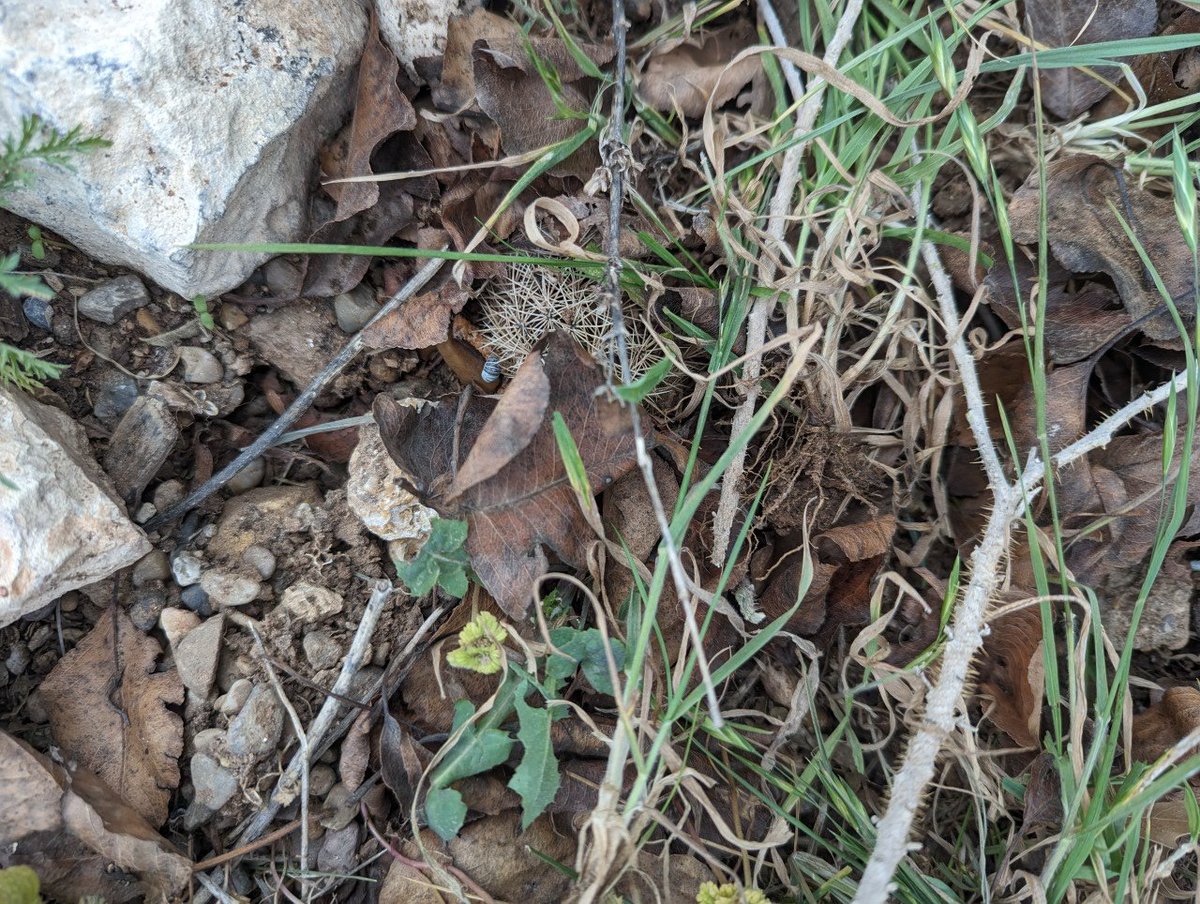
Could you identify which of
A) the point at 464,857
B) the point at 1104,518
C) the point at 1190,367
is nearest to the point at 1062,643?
the point at 1104,518

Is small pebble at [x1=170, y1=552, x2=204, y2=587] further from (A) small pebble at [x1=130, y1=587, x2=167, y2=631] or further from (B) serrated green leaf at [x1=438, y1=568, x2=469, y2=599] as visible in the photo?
(B) serrated green leaf at [x1=438, y1=568, x2=469, y2=599]

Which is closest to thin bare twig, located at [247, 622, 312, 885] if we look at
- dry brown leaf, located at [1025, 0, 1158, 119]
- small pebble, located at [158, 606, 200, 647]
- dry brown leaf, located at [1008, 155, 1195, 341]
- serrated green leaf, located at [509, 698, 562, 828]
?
small pebble, located at [158, 606, 200, 647]

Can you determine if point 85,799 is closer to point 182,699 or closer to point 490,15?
point 182,699

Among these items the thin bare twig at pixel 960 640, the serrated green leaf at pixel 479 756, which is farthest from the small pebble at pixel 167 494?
the thin bare twig at pixel 960 640

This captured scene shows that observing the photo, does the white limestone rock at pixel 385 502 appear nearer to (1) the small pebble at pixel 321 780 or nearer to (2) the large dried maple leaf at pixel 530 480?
(2) the large dried maple leaf at pixel 530 480

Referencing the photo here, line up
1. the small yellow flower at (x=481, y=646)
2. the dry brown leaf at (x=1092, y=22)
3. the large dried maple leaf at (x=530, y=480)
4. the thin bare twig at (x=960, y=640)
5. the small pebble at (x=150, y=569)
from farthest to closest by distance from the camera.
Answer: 1. the dry brown leaf at (x=1092, y=22)
2. the small pebble at (x=150, y=569)
3. the large dried maple leaf at (x=530, y=480)
4. the small yellow flower at (x=481, y=646)
5. the thin bare twig at (x=960, y=640)

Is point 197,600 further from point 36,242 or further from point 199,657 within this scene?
point 36,242

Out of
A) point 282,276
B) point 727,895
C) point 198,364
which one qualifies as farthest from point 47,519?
point 727,895
